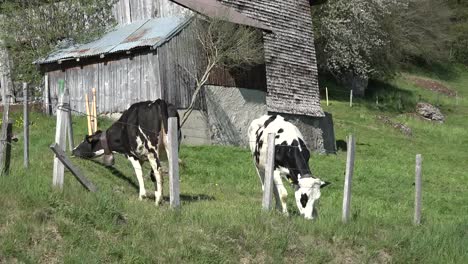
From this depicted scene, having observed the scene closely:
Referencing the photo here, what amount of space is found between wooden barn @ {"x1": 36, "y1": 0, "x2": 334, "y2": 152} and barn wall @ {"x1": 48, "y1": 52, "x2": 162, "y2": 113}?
0.03 m

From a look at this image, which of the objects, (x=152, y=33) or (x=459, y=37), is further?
(x=459, y=37)

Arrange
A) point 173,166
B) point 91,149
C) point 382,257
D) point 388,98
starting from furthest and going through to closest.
Result: point 388,98
point 91,149
point 382,257
point 173,166

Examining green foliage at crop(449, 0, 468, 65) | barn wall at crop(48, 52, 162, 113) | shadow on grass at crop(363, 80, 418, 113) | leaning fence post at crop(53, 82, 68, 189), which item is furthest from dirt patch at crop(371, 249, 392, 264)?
green foliage at crop(449, 0, 468, 65)

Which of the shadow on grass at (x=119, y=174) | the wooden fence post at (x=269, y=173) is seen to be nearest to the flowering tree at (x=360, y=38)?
the shadow on grass at (x=119, y=174)

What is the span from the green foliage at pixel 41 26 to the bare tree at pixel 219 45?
4.17 m

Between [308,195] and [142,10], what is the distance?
16025 millimetres

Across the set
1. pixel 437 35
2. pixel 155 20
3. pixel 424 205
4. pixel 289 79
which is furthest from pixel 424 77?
pixel 424 205

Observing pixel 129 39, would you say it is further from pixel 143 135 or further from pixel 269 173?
pixel 269 173

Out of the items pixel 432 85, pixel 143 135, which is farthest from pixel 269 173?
pixel 432 85

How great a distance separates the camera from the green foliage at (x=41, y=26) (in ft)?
94.8

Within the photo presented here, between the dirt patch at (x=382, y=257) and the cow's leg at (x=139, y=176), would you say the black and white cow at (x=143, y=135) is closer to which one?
the cow's leg at (x=139, y=176)

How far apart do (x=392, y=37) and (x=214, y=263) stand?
42485mm

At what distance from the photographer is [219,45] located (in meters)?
26.5

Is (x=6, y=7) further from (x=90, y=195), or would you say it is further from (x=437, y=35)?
(x=437, y=35)
